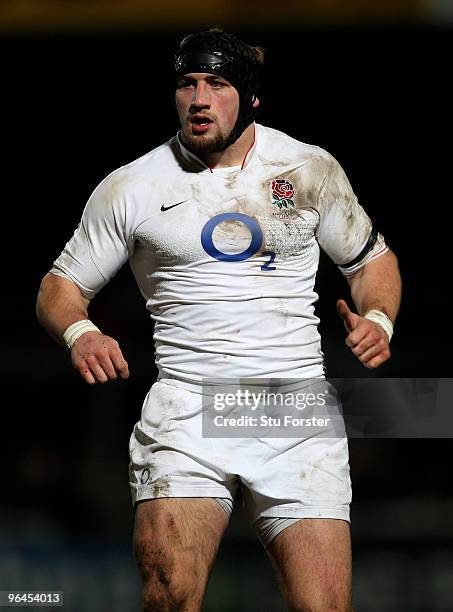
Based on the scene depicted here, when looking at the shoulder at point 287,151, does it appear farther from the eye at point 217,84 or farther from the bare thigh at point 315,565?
the bare thigh at point 315,565

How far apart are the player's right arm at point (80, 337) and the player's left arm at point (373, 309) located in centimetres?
77

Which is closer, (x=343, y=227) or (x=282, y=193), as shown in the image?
(x=282, y=193)

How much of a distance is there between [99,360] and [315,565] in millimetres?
983

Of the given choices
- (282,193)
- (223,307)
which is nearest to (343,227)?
(282,193)

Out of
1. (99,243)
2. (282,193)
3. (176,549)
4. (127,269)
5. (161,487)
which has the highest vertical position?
(282,193)

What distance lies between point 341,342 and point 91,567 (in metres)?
2.82

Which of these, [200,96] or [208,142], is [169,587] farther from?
[200,96]

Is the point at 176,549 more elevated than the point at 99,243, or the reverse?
the point at 99,243

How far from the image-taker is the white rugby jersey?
4.09 metres

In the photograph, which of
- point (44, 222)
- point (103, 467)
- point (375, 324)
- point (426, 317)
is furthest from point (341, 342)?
point (375, 324)

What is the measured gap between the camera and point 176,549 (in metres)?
3.77

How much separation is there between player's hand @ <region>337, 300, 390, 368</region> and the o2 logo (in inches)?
15.5

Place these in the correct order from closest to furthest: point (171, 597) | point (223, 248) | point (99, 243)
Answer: point (171, 597), point (223, 248), point (99, 243)

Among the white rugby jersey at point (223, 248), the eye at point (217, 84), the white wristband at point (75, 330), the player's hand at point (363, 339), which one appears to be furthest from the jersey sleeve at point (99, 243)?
the player's hand at point (363, 339)
